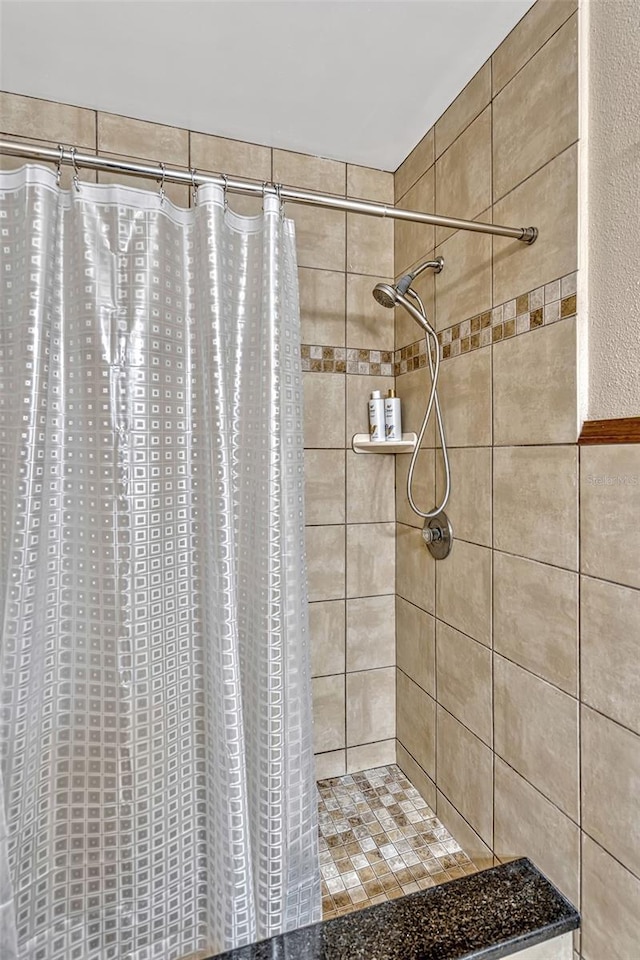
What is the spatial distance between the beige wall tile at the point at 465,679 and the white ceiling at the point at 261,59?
1.64 meters

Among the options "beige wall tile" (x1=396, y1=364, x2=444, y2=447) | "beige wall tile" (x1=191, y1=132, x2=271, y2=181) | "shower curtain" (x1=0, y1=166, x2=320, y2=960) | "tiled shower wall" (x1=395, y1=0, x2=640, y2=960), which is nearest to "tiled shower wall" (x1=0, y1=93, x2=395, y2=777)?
"beige wall tile" (x1=191, y1=132, x2=271, y2=181)

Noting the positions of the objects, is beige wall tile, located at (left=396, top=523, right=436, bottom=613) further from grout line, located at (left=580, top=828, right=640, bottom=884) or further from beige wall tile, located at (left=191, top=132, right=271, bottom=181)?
beige wall tile, located at (left=191, top=132, right=271, bottom=181)

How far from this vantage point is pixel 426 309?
1.63 metres

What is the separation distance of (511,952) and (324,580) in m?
1.07

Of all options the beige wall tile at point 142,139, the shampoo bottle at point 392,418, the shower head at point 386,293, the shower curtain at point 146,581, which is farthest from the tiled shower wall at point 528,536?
the beige wall tile at point 142,139

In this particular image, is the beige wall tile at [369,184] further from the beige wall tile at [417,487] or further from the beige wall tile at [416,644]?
the beige wall tile at [416,644]

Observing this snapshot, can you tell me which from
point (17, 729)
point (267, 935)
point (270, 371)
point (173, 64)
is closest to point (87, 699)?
point (17, 729)

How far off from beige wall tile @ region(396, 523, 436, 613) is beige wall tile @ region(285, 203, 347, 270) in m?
1.03

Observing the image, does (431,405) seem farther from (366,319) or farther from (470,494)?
(366,319)

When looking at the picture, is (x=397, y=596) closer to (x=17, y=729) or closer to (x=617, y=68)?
(x=17, y=729)

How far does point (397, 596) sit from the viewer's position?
1861mm

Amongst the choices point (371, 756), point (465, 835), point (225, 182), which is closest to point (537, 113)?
point (225, 182)

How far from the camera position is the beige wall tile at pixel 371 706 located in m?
1.82

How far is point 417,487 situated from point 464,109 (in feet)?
3.80
